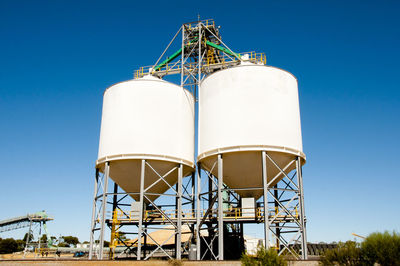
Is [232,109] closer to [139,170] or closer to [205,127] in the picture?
[205,127]

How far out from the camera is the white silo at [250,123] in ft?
71.8

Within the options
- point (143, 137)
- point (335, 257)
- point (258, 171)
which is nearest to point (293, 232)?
point (258, 171)

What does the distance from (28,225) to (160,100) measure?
133ft

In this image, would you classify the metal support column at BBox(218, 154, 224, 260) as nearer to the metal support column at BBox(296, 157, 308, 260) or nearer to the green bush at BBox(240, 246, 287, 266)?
the metal support column at BBox(296, 157, 308, 260)

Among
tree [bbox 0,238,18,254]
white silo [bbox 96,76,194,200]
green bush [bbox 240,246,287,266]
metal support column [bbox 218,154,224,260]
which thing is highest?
white silo [bbox 96,76,194,200]

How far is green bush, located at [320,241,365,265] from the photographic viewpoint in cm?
1465

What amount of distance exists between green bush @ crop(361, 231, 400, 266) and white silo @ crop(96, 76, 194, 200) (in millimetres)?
13333

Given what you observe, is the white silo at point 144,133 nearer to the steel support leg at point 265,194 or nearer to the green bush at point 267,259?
the steel support leg at point 265,194

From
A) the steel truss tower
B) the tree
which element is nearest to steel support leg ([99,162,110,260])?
the steel truss tower

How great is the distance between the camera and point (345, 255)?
14.8m

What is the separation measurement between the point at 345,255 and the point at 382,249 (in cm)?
141

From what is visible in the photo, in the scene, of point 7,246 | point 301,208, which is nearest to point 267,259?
point 301,208

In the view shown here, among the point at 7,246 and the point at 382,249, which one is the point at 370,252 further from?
the point at 7,246

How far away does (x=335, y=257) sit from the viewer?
14977 millimetres
